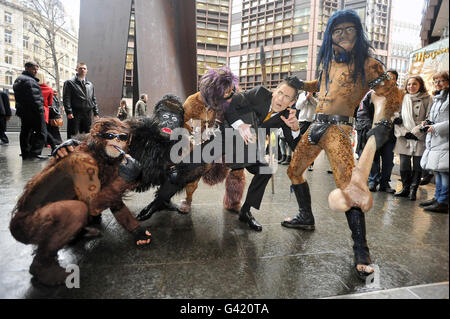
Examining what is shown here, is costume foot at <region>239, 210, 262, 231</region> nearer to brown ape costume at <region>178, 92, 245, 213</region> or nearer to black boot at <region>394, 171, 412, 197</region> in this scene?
brown ape costume at <region>178, 92, 245, 213</region>

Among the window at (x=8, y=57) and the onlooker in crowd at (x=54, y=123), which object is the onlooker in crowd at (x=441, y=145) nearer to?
the onlooker in crowd at (x=54, y=123)

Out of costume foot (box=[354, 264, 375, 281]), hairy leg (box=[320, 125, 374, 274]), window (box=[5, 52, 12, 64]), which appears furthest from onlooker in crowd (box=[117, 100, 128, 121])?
window (box=[5, 52, 12, 64])

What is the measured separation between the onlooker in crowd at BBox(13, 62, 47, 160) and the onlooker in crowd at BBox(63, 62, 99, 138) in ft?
1.95

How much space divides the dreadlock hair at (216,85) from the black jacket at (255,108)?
107 mm

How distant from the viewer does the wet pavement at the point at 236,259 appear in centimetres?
153

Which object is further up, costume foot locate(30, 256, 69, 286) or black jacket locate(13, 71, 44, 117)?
black jacket locate(13, 71, 44, 117)

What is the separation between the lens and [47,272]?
4.97 feet

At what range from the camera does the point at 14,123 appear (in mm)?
11688

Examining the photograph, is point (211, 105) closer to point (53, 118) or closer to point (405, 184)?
point (405, 184)

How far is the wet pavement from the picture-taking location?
5.00 feet

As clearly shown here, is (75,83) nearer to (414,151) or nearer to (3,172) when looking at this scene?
(3,172)

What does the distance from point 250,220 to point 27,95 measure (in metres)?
5.52

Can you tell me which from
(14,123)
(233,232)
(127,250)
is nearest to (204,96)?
(233,232)
